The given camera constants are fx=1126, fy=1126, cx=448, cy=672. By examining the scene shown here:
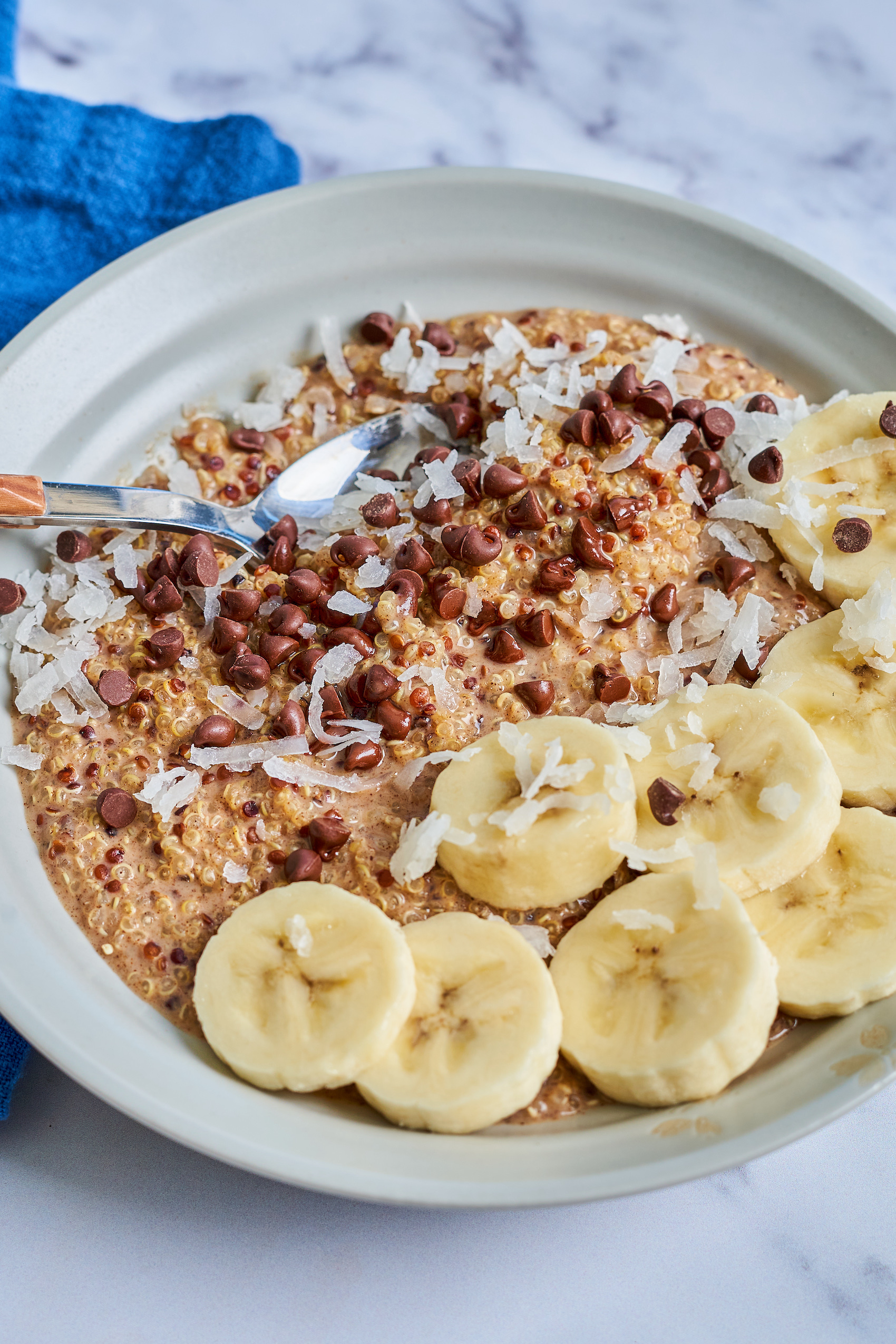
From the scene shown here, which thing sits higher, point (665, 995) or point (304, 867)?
point (665, 995)

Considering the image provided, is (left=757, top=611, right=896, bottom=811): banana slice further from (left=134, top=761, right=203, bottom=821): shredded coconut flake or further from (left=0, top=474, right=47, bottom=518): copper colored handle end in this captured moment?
(left=0, top=474, right=47, bottom=518): copper colored handle end

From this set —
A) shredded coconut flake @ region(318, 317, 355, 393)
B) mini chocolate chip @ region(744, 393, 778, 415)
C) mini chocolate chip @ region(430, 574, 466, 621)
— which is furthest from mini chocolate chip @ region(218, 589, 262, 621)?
mini chocolate chip @ region(744, 393, 778, 415)

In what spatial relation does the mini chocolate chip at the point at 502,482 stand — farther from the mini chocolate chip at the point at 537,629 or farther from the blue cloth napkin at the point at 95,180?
the blue cloth napkin at the point at 95,180

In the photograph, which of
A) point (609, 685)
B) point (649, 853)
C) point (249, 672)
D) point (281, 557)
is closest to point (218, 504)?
point (281, 557)

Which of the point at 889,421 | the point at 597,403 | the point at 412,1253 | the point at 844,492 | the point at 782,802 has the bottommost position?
the point at 412,1253

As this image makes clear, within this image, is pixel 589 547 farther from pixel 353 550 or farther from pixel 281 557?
pixel 281 557

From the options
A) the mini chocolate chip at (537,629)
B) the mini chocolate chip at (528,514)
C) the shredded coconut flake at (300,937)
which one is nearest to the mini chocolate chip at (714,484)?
the mini chocolate chip at (528,514)
